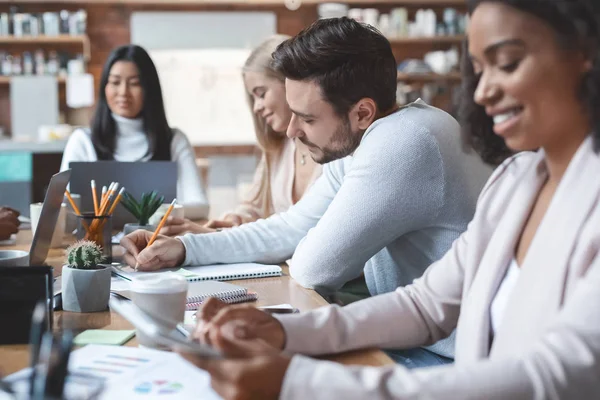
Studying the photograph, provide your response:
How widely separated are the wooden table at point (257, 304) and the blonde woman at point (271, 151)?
93cm

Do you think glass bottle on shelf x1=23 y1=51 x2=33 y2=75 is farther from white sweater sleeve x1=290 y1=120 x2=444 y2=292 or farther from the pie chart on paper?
the pie chart on paper

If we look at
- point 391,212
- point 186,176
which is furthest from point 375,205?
point 186,176

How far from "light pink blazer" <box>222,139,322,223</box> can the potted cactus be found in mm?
1447

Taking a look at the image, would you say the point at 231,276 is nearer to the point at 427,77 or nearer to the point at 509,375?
the point at 509,375

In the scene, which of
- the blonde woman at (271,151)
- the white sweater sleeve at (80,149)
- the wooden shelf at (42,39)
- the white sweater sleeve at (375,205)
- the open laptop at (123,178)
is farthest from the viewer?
the wooden shelf at (42,39)

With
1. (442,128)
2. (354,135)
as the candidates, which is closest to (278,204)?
(354,135)

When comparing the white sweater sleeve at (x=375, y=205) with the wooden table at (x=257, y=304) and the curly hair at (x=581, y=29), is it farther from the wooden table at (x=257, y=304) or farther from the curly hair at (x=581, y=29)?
the curly hair at (x=581, y=29)

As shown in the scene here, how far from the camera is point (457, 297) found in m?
1.14

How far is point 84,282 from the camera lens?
4.13 feet

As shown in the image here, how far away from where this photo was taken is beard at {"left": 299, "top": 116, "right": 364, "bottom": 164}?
5.89ft

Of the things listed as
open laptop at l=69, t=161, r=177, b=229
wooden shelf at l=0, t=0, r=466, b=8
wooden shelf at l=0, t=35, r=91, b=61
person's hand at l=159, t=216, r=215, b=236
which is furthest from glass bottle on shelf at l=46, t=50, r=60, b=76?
person's hand at l=159, t=216, r=215, b=236

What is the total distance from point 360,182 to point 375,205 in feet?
0.19

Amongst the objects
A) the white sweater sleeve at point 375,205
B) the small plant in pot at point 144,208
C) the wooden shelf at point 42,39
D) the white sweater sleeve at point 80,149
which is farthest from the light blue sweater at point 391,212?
the wooden shelf at point 42,39

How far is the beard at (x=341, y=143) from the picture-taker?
1.79 m
